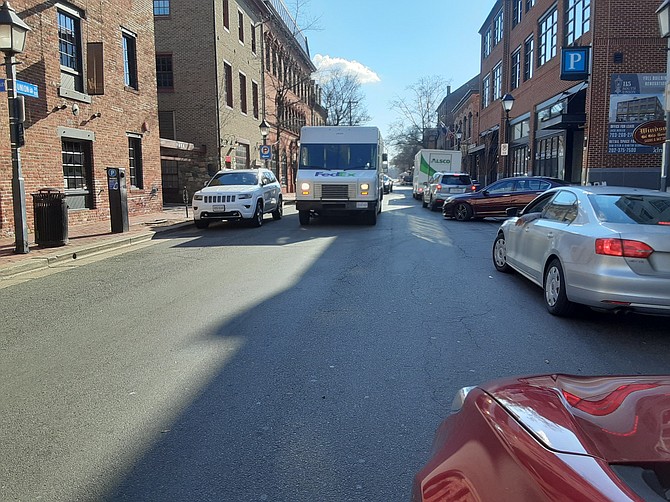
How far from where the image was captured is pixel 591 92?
18500mm

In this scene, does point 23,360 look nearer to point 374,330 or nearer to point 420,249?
point 374,330

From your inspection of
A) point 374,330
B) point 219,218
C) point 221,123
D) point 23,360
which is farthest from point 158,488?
point 221,123

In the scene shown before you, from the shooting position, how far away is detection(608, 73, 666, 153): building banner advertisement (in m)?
18.1

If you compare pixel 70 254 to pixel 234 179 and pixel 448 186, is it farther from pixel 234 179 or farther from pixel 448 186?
pixel 448 186

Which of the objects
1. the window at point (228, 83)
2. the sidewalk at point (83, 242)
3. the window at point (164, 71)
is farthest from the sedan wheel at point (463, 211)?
the window at point (164, 71)

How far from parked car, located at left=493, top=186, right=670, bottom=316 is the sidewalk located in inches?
323

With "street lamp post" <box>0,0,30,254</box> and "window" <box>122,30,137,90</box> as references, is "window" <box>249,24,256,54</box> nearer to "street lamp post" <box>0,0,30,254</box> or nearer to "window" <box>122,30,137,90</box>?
"window" <box>122,30,137,90</box>

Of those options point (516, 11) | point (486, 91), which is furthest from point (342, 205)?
point (486, 91)

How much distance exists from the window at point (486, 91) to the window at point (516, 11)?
6910 mm

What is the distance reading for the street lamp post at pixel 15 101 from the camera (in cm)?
980

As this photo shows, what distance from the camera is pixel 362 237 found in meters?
13.6

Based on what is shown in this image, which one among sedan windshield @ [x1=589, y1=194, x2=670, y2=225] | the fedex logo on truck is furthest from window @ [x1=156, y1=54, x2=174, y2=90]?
sedan windshield @ [x1=589, y1=194, x2=670, y2=225]

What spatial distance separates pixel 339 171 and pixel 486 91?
27573mm

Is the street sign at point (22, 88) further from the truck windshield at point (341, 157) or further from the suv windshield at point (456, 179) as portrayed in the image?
the suv windshield at point (456, 179)
